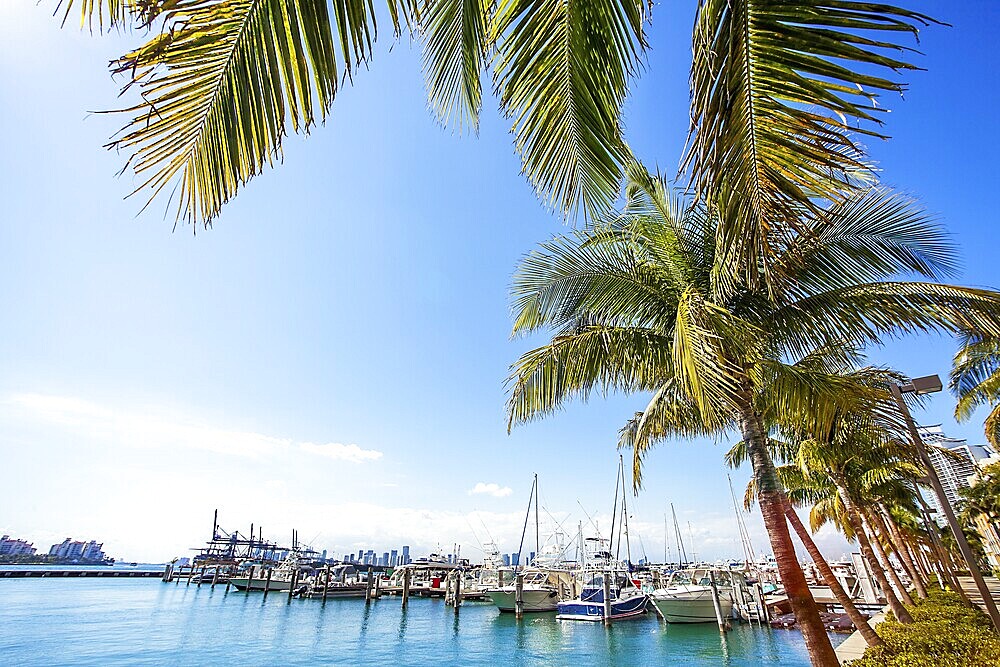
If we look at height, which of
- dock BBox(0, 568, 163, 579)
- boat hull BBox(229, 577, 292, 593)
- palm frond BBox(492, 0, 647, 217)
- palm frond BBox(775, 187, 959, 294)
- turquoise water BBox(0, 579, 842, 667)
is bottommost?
turquoise water BBox(0, 579, 842, 667)

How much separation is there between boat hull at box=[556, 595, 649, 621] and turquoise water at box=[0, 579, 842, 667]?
0.94 meters

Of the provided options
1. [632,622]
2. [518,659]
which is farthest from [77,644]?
[632,622]

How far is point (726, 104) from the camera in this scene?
239 centimetres

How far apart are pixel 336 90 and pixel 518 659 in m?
30.3

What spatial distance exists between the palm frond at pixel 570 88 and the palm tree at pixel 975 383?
18.0 metres

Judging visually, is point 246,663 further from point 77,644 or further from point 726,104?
point 726,104

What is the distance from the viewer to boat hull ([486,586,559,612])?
43719 millimetres

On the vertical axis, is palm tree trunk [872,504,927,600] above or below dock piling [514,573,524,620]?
above

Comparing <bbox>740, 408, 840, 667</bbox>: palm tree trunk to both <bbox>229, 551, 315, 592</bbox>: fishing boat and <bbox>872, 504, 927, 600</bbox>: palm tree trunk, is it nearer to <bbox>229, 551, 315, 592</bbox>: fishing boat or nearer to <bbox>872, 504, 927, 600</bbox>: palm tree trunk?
<bbox>872, 504, 927, 600</bbox>: palm tree trunk

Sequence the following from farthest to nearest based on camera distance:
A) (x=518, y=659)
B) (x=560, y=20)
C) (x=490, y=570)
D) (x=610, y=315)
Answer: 1. (x=490, y=570)
2. (x=518, y=659)
3. (x=610, y=315)
4. (x=560, y=20)

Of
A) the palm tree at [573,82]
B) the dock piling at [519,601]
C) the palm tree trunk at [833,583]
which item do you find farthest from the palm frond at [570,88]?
the dock piling at [519,601]

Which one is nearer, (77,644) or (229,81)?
(229,81)

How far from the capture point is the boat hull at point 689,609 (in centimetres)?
3559

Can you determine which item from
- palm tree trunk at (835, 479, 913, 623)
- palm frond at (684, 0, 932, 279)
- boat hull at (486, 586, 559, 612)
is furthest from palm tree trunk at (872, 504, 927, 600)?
boat hull at (486, 586, 559, 612)
